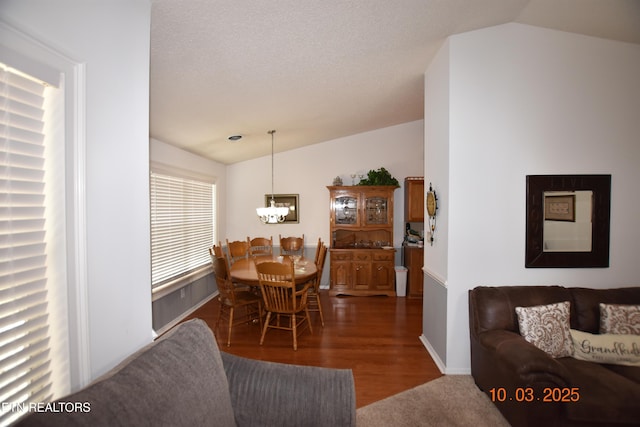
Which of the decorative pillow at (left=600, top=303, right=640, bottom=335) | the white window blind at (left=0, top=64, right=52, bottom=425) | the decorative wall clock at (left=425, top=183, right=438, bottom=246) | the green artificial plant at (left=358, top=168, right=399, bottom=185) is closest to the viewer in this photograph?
the white window blind at (left=0, top=64, right=52, bottom=425)

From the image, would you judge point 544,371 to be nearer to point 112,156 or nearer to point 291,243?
point 112,156

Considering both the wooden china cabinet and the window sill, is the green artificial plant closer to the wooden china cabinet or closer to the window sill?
the wooden china cabinet

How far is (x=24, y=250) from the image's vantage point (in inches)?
37.9

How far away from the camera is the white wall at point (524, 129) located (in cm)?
247

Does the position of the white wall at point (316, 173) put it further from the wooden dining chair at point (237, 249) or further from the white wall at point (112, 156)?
the white wall at point (112, 156)

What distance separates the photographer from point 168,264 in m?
3.61

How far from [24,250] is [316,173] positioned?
466cm

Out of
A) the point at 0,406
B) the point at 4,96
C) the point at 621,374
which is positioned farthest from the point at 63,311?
the point at 621,374

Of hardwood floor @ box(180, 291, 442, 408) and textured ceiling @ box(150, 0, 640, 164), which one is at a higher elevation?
textured ceiling @ box(150, 0, 640, 164)

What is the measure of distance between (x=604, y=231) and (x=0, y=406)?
149 inches

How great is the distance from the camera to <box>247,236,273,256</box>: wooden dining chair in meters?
4.98

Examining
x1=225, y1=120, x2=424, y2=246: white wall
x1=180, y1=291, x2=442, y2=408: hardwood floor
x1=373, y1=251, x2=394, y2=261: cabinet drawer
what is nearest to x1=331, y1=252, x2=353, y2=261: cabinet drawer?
x1=373, y1=251, x2=394, y2=261: cabinet drawer

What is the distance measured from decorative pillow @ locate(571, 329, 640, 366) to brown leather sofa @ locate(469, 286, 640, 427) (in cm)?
5

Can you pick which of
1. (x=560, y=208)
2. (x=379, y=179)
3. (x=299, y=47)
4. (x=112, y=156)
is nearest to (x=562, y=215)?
(x=560, y=208)
